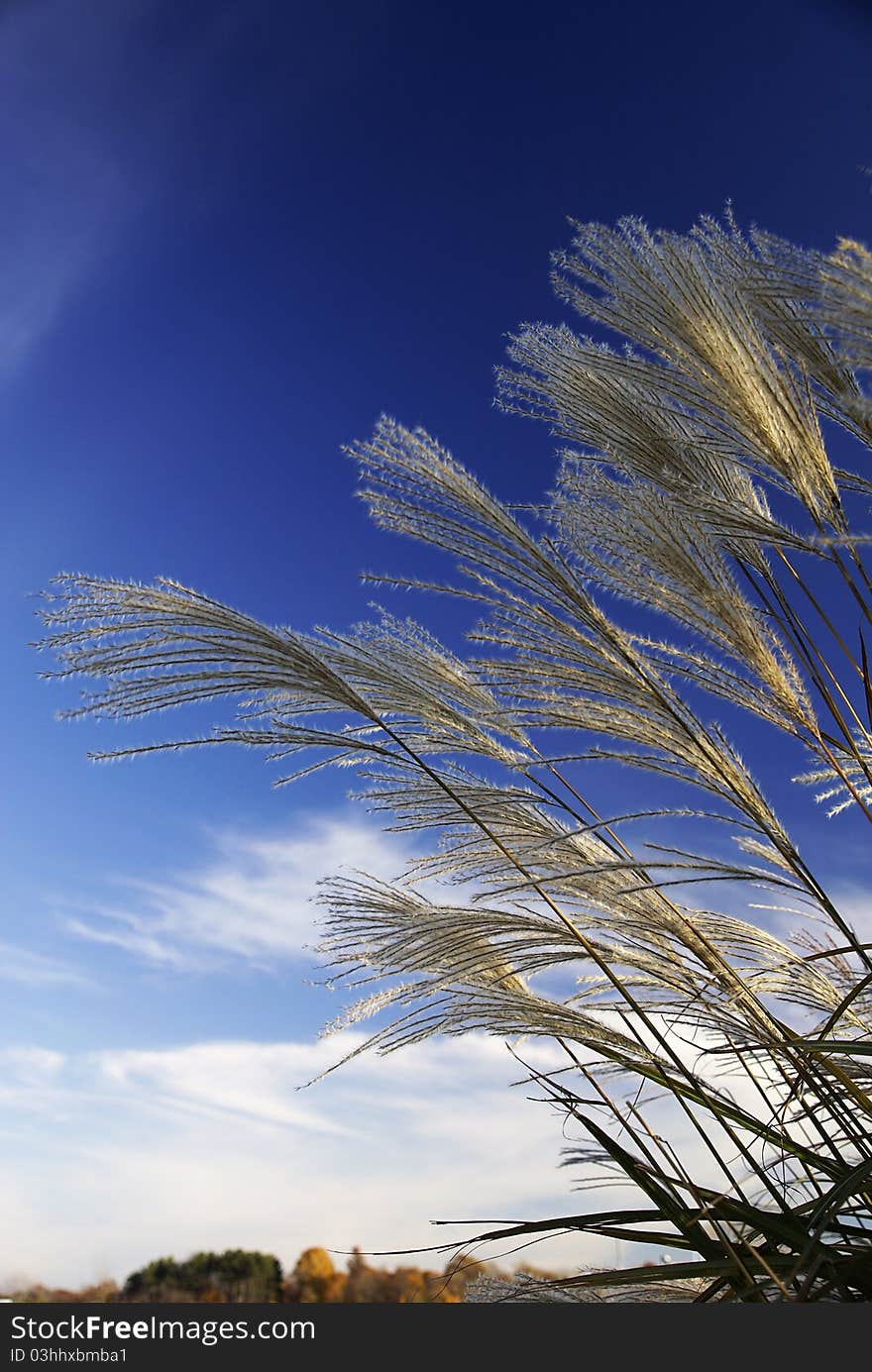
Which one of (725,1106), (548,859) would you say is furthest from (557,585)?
(725,1106)

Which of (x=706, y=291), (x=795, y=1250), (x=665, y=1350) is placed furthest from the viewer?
(x=706, y=291)

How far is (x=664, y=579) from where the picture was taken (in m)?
1.89

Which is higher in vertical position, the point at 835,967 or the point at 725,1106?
the point at 835,967

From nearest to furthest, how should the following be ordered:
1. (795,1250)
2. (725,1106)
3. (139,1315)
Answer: (139,1315) → (795,1250) → (725,1106)

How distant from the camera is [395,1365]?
3.81ft

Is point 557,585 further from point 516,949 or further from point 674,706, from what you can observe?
point 516,949

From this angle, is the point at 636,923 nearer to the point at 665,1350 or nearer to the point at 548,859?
the point at 548,859

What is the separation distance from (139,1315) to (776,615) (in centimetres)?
158

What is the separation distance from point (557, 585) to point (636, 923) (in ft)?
1.96

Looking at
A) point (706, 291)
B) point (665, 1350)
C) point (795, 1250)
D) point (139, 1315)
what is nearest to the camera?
point (665, 1350)

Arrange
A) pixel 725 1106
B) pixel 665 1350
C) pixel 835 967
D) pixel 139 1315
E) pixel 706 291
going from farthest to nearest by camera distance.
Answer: pixel 835 967 < pixel 706 291 < pixel 725 1106 < pixel 139 1315 < pixel 665 1350

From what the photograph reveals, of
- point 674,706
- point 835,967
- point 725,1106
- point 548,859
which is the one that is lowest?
point 725,1106

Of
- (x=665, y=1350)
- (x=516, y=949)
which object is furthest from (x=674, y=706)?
(x=665, y=1350)

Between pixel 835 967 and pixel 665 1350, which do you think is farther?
pixel 835 967
